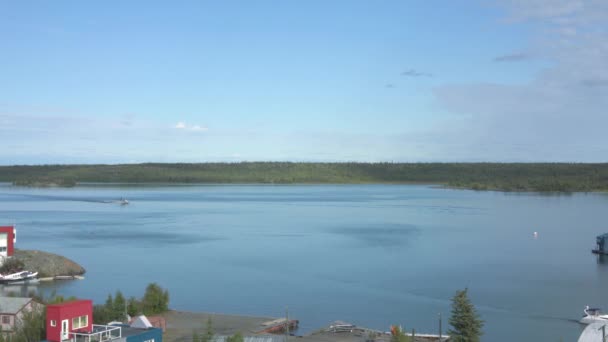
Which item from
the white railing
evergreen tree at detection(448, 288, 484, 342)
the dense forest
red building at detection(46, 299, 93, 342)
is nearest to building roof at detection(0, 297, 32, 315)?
red building at detection(46, 299, 93, 342)

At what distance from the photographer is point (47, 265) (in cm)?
2258

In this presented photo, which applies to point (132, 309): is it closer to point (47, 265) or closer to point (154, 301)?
point (154, 301)

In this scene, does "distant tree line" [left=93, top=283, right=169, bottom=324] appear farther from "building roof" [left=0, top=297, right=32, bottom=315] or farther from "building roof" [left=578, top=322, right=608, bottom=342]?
"building roof" [left=578, top=322, right=608, bottom=342]

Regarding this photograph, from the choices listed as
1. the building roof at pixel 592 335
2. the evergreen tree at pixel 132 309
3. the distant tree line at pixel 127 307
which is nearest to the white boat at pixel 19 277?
the distant tree line at pixel 127 307

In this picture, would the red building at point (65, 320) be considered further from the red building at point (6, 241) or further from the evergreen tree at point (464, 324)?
the red building at point (6, 241)

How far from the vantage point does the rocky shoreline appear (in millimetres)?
22359

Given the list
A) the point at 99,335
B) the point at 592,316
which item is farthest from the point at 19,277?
the point at 592,316

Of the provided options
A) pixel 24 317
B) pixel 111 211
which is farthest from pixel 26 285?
pixel 111 211

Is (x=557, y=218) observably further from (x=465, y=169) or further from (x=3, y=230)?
(x=465, y=169)

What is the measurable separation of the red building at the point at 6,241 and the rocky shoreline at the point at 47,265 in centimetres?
28

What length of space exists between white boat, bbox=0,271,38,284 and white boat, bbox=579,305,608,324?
52.4 feet

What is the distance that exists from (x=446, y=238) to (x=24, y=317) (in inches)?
1003

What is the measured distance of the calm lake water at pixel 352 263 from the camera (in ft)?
57.5

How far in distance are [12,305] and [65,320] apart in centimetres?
225
